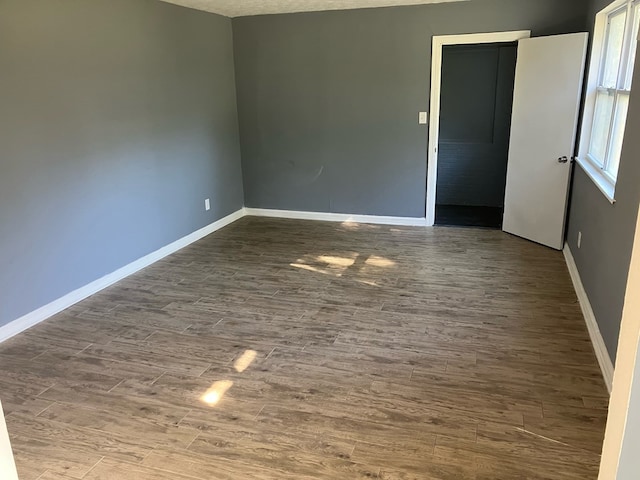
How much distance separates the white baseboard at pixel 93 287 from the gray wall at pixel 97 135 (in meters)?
0.05

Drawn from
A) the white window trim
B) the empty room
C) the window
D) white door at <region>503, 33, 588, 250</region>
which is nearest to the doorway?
the empty room

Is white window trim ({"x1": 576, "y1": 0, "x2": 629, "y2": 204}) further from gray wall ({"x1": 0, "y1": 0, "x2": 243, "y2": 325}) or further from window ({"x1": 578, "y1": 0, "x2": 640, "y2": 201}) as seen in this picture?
gray wall ({"x1": 0, "y1": 0, "x2": 243, "y2": 325})

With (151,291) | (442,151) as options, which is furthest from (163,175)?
(442,151)

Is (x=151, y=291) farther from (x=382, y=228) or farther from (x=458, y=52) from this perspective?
(x=458, y=52)

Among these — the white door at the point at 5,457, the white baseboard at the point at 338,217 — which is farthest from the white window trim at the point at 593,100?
the white door at the point at 5,457

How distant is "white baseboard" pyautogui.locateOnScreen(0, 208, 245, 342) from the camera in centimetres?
332

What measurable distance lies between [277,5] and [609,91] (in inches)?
122

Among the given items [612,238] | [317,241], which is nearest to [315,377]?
[612,238]

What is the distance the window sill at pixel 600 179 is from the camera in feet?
9.88

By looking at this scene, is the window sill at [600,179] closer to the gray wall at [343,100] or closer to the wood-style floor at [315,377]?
the wood-style floor at [315,377]

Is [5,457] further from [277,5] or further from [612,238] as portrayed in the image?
[277,5]

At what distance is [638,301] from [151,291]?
3657 millimetres

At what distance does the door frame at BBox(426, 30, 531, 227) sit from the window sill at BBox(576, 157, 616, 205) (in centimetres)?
148

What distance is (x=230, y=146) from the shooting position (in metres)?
5.91
